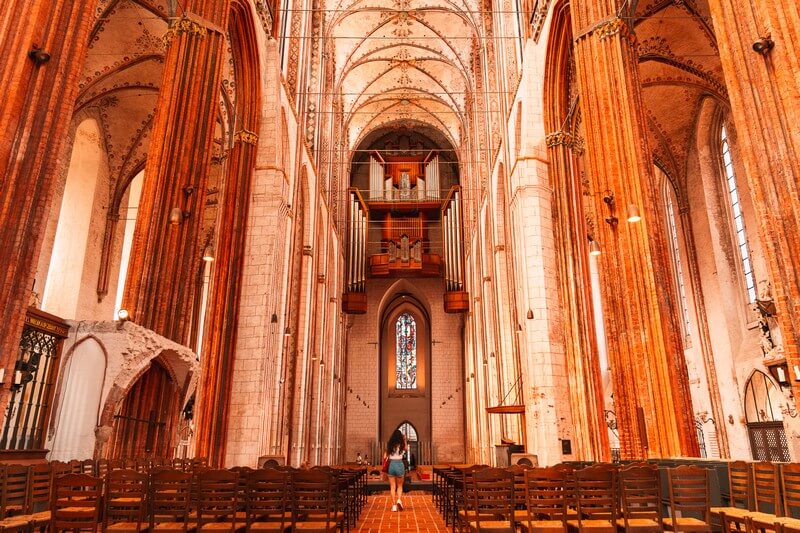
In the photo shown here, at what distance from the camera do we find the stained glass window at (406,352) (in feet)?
98.8

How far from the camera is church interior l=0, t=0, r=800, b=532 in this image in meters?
5.88

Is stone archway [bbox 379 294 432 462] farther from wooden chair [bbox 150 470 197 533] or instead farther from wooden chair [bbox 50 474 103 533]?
wooden chair [bbox 50 474 103 533]

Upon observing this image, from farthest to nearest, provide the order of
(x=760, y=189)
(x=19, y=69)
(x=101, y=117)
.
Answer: (x=101, y=117), (x=760, y=189), (x=19, y=69)

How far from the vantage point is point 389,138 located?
1248 inches

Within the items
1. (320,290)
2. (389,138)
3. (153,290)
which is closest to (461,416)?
(320,290)

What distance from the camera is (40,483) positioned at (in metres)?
5.02

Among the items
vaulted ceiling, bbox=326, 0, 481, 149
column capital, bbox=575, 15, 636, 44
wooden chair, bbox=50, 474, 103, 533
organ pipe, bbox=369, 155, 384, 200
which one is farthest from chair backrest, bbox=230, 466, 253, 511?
organ pipe, bbox=369, 155, 384, 200

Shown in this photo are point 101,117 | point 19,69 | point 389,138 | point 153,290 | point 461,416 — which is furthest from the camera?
point 389,138

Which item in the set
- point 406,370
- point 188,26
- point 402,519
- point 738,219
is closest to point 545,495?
point 402,519

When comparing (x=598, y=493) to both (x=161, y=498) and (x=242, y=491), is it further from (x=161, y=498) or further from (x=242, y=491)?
(x=161, y=498)

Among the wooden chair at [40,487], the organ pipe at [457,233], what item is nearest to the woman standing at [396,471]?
the wooden chair at [40,487]

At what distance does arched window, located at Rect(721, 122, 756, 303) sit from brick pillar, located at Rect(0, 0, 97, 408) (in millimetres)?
15833

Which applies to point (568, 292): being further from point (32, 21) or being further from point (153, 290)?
point (32, 21)

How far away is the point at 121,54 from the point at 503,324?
1320cm
